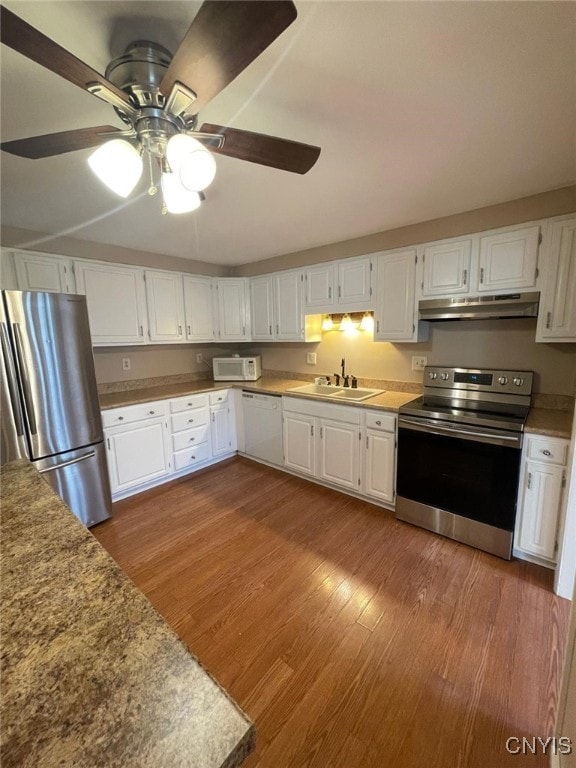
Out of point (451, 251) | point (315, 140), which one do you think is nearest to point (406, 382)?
point (451, 251)

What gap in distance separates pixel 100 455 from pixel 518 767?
2.77 m

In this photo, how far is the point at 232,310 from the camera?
12.3 ft

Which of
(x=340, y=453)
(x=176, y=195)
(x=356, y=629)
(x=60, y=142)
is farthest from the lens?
(x=340, y=453)

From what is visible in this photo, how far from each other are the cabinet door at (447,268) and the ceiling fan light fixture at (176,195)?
1.89 metres

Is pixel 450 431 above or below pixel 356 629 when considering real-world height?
above

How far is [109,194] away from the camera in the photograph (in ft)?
6.44

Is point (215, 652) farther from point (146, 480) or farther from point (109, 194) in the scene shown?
point (109, 194)

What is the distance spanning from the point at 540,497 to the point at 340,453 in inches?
54.2

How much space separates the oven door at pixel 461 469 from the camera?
195 cm

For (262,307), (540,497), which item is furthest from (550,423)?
(262,307)

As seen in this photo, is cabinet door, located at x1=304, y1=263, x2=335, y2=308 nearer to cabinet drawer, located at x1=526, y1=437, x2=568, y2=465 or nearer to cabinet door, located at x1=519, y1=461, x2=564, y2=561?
cabinet drawer, located at x1=526, y1=437, x2=568, y2=465

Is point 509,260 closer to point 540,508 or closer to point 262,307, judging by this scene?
point 540,508

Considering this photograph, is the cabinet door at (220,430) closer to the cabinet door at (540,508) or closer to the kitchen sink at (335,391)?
the kitchen sink at (335,391)

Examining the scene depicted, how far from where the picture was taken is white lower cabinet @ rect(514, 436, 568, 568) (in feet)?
5.95
